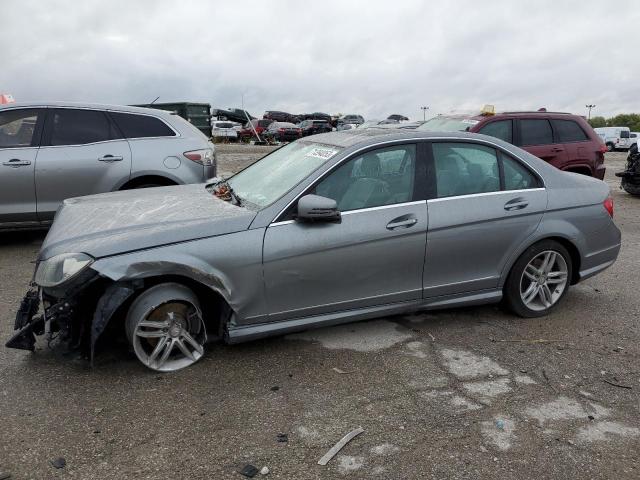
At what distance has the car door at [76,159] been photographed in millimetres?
6203

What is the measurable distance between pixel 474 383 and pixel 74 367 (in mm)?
2582

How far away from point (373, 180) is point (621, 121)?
2623 inches

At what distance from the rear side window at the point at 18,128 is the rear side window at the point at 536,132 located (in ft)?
22.0

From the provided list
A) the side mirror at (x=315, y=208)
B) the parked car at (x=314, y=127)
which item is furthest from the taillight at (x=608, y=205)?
the parked car at (x=314, y=127)

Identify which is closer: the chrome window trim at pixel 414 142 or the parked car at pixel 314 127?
the chrome window trim at pixel 414 142

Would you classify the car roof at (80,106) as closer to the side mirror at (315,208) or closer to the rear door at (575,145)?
the side mirror at (315,208)

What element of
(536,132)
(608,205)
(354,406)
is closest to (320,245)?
(354,406)

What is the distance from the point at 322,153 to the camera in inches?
163

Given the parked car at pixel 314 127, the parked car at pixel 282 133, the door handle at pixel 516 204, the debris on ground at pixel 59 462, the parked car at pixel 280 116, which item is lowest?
the debris on ground at pixel 59 462

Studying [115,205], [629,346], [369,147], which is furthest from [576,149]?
[115,205]

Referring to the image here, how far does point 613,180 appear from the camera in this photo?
1579 centimetres

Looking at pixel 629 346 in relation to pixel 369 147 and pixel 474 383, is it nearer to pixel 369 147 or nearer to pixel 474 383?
pixel 474 383

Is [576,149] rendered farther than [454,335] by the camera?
Yes

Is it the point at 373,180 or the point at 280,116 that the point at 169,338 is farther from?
the point at 280,116
